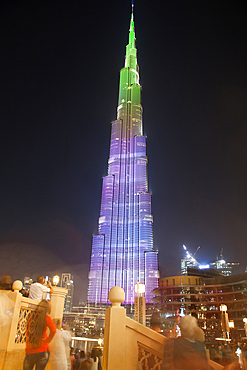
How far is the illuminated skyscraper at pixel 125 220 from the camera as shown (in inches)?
2899

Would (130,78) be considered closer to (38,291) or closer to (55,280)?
(55,280)

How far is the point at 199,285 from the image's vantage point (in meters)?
70.8

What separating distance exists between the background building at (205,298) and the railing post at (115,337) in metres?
66.6

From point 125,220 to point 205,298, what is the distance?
31551 mm

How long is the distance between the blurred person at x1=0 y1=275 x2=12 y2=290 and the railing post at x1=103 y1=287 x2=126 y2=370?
2517 millimetres

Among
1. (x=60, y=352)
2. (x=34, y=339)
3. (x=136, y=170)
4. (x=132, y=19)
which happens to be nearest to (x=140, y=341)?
A: (x=60, y=352)

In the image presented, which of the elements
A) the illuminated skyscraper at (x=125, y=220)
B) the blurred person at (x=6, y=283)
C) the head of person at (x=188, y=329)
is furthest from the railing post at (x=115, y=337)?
the illuminated skyscraper at (x=125, y=220)

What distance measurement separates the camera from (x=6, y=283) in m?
5.46

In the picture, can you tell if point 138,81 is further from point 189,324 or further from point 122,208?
point 189,324

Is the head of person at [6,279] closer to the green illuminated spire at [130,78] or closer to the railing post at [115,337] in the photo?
the railing post at [115,337]

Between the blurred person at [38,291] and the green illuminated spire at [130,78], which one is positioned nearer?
the blurred person at [38,291]

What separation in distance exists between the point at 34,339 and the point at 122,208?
7880 centimetres

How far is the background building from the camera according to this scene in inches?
2442

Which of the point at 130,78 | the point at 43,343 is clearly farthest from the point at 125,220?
the point at 43,343
